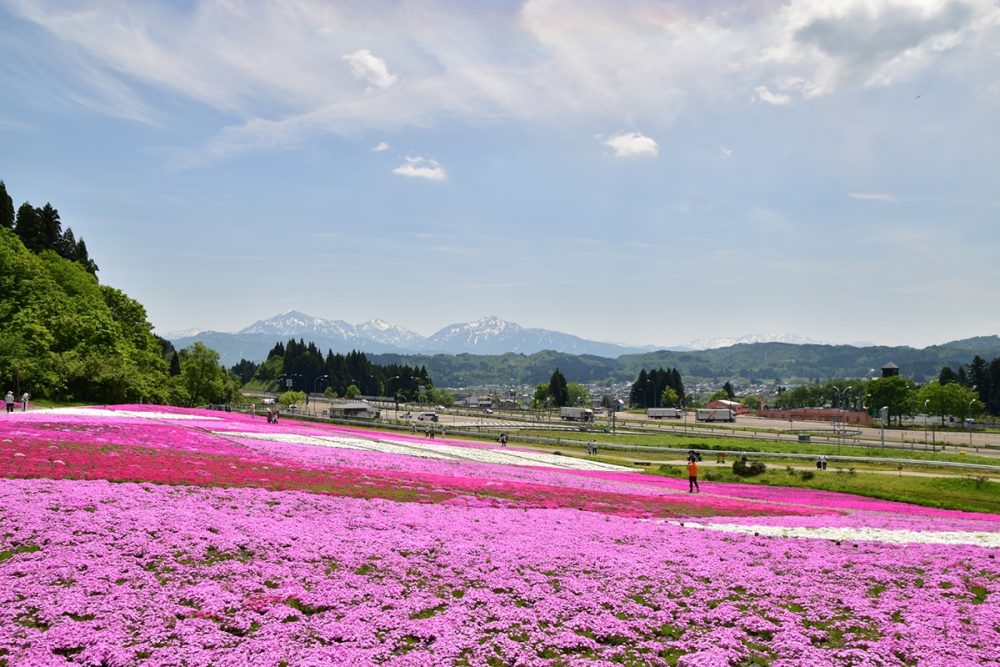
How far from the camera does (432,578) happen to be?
56.0 ft

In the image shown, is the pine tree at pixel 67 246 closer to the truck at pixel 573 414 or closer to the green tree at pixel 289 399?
the green tree at pixel 289 399

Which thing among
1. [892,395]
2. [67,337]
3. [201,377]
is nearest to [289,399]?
[201,377]

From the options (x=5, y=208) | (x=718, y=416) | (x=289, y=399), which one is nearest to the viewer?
(x=5, y=208)

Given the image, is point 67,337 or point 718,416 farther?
point 718,416

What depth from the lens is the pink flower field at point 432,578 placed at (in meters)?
13.2

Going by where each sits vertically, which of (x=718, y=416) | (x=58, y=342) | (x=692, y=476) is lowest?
(x=718, y=416)

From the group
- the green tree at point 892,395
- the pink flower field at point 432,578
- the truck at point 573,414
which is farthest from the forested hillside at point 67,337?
the green tree at point 892,395

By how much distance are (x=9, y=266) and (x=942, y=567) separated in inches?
3630

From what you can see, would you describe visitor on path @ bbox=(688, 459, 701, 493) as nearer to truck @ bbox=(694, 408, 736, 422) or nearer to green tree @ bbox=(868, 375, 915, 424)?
truck @ bbox=(694, 408, 736, 422)

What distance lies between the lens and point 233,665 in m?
11.8

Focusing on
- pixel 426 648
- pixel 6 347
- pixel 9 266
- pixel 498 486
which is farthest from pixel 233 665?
pixel 9 266

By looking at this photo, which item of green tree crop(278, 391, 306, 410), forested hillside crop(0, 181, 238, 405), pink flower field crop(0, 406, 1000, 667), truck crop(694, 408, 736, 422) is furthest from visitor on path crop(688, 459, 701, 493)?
green tree crop(278, 391, 306, 410)

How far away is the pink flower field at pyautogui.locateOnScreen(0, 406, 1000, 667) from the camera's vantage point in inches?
519

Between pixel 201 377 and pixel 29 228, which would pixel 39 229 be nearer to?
pixel 29 228
